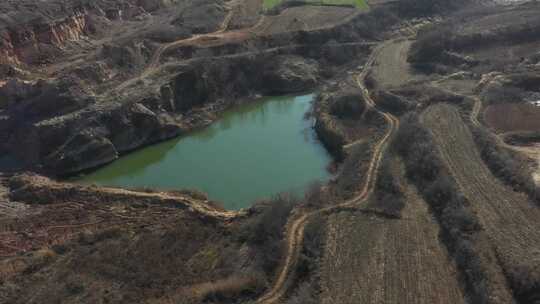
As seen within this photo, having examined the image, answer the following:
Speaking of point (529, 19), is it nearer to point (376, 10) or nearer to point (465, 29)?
point (465, 29)

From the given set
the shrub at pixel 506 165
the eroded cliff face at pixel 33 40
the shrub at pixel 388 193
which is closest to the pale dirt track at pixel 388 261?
the shrub at pixel 388 193

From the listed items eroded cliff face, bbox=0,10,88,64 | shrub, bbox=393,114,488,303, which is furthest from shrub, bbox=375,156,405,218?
eroded cliff face, bbox=0,10,88,64

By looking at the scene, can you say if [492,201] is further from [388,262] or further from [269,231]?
[269,231]

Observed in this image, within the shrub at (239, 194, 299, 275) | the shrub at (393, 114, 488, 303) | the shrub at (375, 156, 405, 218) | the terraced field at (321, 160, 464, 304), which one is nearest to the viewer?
the terraced field at (321, 160, 464, 304)

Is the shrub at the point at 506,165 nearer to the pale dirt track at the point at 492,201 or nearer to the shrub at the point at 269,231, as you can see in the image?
the pale dirt track at the point at 492,201

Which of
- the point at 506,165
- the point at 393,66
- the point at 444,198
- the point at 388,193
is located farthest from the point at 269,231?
the point at 393,66

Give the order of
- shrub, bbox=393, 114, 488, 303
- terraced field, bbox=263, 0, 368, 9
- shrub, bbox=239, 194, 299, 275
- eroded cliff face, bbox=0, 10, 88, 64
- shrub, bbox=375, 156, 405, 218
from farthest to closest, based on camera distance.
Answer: terraced field, bbox=263, 0, 368, 9 < eroded cliff face, bbox=0, 10, 88, 64 < shrub, bbox=375, 156, 405, 218 < shrub, bbox=239, 194, 299, 275 < shrub, bbox=393, 114, 488, 303

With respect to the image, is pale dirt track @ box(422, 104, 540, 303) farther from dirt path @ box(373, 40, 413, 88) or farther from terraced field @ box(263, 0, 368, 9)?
terraced field @ box(263, 0, 368, 9)
